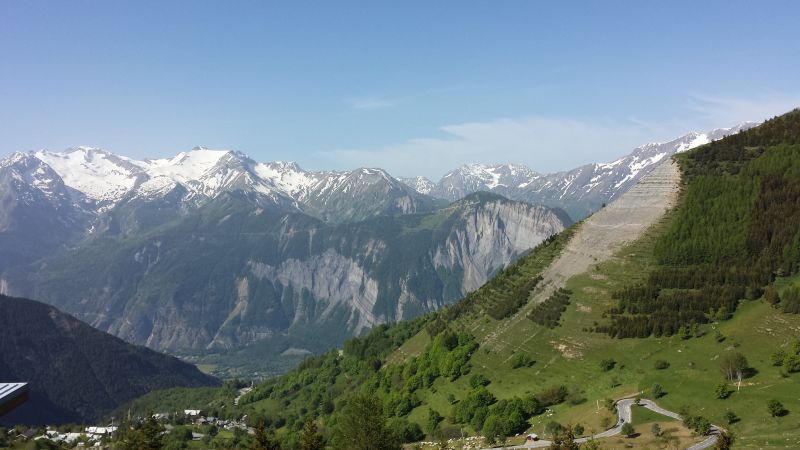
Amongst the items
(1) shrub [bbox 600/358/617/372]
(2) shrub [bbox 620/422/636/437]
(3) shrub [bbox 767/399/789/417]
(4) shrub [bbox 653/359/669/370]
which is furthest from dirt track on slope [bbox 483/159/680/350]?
(3) shrub [bbox 767/399/789/417]

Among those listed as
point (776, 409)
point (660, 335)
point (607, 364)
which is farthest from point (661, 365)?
point (776, 409)

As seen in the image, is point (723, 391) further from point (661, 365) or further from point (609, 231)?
point (609, 231)

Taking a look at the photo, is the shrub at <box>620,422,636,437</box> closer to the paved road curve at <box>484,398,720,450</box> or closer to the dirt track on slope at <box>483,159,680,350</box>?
the paved road curve at <box>484,398,720,450</box>

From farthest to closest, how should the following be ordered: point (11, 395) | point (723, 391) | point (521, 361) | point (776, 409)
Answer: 1. point (521, 361)
2. point (723, 391)
3. point (776, 409)
4. point (11, 395)

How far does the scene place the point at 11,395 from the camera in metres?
60.2

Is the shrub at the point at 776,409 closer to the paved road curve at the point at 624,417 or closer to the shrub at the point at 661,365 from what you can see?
the paved road curve at the point at 624,417

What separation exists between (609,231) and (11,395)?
120720 mm

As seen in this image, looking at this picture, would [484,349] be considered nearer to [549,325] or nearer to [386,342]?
[549,325]

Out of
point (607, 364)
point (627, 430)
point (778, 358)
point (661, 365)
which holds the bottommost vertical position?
point (627, 430)

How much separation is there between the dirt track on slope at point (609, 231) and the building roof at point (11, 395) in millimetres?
88460

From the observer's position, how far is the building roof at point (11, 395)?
58412 millimetres

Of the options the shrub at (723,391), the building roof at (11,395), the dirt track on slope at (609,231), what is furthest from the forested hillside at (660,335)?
the building roof at (11,395)

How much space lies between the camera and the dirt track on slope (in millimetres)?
129875

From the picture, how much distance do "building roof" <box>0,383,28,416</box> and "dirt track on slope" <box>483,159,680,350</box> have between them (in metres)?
88.5
